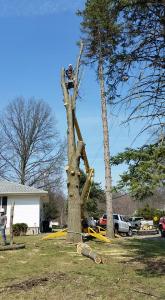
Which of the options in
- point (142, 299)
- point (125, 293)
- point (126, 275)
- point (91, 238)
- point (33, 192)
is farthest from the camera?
point (33, 192)

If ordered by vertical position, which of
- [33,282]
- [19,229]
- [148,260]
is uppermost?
[19,229]

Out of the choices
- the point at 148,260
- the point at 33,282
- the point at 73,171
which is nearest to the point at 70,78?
the point at 73,171

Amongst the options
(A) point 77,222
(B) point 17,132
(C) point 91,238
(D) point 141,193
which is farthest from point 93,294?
(B) point 17,132

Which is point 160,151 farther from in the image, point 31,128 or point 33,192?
point 31,128

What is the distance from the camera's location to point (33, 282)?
1042 centimetres

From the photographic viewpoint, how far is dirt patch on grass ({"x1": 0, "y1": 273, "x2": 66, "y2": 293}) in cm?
982

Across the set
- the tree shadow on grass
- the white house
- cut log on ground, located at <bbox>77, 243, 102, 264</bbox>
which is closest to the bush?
the white house

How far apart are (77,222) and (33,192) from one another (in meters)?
14.0

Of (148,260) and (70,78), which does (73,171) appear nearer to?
(70,78)

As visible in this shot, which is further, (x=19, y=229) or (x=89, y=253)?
(x=19, y=229)

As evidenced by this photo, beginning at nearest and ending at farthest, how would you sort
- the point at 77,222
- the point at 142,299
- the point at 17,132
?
the point at 142,299 → the point at 77,222 → the point at 17,132

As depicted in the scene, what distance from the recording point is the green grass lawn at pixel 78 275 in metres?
9.38

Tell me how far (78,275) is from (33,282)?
5.03 ft

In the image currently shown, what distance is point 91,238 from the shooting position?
74.6ft
